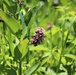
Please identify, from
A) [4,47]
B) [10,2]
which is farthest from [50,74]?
[10,2]

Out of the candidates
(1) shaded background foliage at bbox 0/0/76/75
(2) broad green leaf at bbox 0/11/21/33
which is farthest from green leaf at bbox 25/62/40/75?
(2) broad green leaf at bbox 0/11/21/33

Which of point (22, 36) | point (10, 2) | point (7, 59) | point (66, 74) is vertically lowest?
point (66, 74)

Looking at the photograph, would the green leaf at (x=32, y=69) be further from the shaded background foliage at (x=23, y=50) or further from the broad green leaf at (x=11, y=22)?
the broad green leaf at (x=11, y=22)

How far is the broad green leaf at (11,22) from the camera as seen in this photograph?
1.24m

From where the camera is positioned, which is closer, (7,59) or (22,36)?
(22,36)

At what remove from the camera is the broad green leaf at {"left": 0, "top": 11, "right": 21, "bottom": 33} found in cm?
124

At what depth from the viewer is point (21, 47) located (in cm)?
126

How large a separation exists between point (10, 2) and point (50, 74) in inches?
13.4

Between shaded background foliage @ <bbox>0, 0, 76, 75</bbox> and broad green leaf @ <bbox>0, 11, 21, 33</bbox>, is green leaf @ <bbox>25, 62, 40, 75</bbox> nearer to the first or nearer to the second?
shaded background foliage @ <bbox>0, 0, 76, 75</bbox>

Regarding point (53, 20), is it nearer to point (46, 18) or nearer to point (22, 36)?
point (46, 18)

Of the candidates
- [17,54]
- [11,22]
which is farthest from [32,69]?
[11,22]

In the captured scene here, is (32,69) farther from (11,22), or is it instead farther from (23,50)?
(11,22)

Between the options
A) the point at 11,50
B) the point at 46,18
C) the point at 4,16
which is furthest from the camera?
the point at 46,18

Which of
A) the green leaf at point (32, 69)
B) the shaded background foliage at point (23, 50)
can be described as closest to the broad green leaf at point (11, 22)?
the shaded background foliage at point (23, 50)
